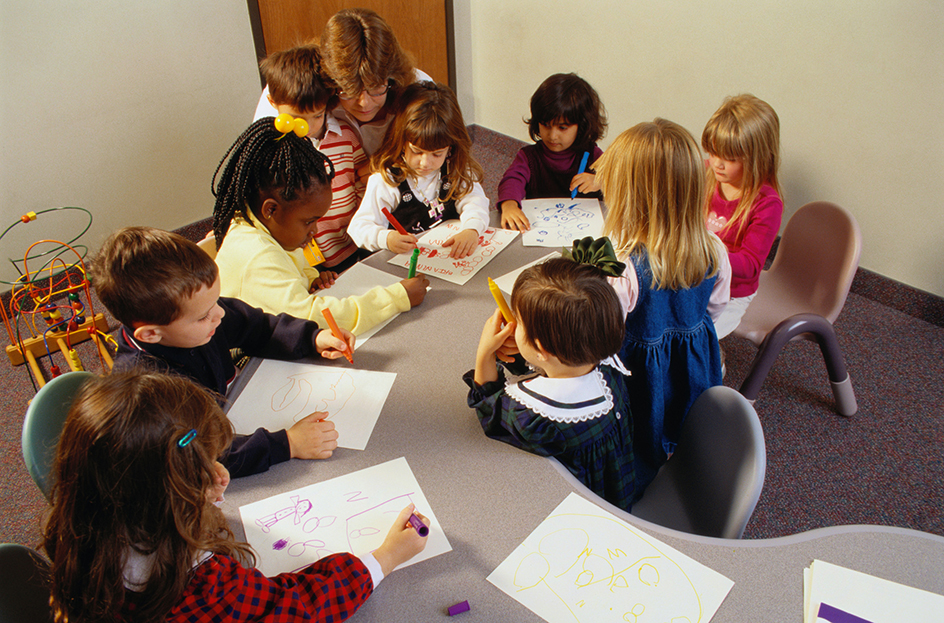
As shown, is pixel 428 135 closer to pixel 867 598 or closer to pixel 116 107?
pixel 867 598

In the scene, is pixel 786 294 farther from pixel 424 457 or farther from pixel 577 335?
pixel 424 457

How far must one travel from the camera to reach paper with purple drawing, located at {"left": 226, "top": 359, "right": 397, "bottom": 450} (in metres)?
1.04

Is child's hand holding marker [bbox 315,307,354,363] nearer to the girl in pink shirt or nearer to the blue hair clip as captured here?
the blue hair clip

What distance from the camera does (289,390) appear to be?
3.71 feet

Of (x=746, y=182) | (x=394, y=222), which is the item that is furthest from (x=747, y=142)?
(x=394, y=222)

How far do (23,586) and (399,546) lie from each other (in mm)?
503

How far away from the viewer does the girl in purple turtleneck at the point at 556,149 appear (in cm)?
185

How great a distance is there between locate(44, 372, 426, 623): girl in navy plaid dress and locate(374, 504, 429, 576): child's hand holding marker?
0.10 meters

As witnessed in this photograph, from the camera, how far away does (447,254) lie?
61.7 inches

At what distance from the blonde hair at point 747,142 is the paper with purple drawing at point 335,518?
1.22 m

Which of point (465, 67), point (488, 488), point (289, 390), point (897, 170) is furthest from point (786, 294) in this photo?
point (465, 67)

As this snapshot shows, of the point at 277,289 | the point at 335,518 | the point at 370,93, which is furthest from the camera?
the point at 370,93

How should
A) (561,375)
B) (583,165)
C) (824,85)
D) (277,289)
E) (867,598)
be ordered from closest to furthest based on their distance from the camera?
(867,598) → (561,375) → (277,289) → (583,165) → (824,85)

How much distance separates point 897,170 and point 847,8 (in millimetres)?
583
